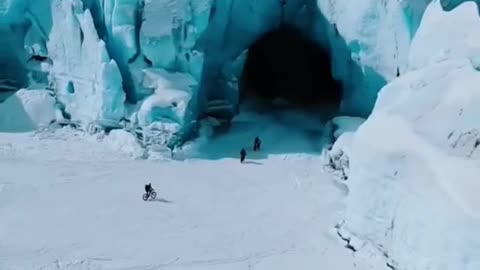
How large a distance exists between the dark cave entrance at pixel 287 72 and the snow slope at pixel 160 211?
6.25m

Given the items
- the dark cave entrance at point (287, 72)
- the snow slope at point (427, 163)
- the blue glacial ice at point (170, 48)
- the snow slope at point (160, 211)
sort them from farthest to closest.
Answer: the dark cave entrance at point (287, 72), the blue glacial ice at point (170, 48), the snow slope at point (160, 211), the snow slope at point (427, 163)

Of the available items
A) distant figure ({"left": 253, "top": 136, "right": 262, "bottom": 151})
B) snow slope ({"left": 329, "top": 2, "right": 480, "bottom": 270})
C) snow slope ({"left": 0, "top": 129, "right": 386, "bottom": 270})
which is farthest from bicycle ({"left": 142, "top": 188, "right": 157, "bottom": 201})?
snow slope ({"left": 329, "top": 2, "right": 480, "bottom": 270})

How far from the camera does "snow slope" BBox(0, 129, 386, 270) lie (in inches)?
489

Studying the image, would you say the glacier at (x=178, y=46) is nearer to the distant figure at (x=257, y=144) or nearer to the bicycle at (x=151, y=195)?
the distant figure at (x=257, y=144)

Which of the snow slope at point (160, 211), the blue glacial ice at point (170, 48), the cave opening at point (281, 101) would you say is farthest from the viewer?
the cave opening at point (281, 101)

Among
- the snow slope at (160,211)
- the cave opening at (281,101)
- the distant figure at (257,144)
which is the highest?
the cave opening at (281,101)

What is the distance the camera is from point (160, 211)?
14492mm

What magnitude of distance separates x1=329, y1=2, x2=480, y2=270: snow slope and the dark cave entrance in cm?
999

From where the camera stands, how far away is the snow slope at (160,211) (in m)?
12.4

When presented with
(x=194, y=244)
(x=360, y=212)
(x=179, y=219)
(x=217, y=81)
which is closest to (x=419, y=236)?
(x=360, y=212)

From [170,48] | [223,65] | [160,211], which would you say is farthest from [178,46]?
[160,211]

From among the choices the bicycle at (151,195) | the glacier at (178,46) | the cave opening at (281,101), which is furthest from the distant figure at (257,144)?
the bicycle at (151,195)

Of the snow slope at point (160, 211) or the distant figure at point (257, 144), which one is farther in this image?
the distant figure at point (257, 144)

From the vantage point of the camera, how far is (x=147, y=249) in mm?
12734
